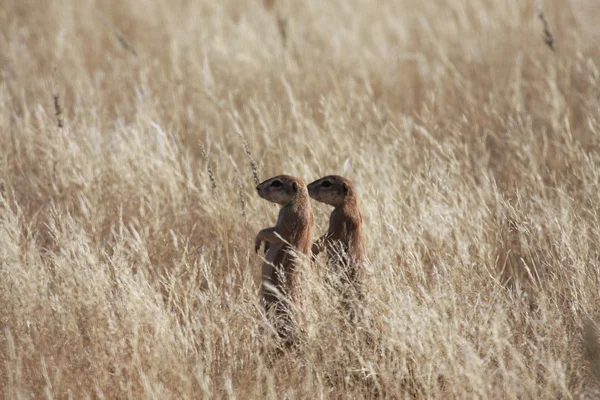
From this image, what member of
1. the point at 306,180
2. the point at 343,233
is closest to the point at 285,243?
the point at 343,233

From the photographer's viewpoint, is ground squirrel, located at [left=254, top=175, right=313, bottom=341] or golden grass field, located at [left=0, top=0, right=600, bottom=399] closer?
golden grass field, located at [left=0, top=0, right=600, bottom=399]

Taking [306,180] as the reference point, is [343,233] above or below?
below

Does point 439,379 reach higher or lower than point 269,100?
lower

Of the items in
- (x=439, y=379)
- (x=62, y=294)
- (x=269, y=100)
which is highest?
(x=269, y=100)

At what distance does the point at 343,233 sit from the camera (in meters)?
4.68

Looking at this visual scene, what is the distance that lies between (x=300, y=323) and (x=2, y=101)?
4036mm

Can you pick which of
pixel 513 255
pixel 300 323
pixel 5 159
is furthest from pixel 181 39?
pixel 300 323

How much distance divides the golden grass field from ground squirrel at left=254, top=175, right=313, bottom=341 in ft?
0.41

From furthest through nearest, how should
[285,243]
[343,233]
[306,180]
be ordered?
[306,180], [343,233], [285,243]

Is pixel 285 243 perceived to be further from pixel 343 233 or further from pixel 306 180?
pixel 306 180

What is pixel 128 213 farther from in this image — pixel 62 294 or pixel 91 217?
pixel 62 294

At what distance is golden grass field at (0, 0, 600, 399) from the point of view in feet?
13.4

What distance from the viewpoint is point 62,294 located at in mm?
4402

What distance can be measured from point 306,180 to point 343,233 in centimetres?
135
